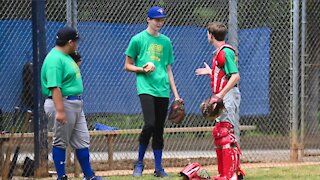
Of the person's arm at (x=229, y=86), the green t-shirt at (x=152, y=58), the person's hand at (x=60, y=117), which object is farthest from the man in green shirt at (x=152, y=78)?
the person's hand at (x=60, y=117)

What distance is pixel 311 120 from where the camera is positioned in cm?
1338

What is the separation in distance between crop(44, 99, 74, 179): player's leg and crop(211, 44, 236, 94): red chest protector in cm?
156

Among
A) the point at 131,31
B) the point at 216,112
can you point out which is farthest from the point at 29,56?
the point at 216,112

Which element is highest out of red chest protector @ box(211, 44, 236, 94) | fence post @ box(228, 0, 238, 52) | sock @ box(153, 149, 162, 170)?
fence post @ box(228, 0, 238, 52)

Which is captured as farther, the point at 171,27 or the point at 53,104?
the point at 171,27

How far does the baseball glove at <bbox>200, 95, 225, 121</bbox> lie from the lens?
8516mm

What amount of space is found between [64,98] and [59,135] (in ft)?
1.29

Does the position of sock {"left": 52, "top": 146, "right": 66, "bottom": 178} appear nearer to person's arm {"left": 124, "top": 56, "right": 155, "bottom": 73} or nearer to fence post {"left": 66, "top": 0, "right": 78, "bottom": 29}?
person's arm {"left": 124, "top": 56, "right": 155, "bottom": 73}

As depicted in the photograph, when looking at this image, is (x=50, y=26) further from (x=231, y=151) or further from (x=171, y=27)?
(x=231, y=151)

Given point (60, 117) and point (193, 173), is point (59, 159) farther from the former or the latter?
point (193, 173)

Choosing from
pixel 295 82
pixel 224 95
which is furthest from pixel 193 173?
pixel 295 82

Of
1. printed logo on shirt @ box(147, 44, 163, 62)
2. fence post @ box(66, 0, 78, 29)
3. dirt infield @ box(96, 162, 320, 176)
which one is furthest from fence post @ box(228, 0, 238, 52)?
fence post @ box(66, 0, 78, 29)

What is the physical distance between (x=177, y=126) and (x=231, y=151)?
3466 millimetres

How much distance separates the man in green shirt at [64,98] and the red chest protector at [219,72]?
142cm
